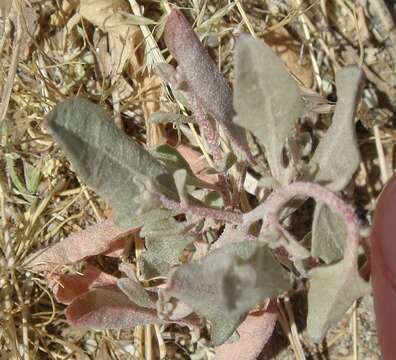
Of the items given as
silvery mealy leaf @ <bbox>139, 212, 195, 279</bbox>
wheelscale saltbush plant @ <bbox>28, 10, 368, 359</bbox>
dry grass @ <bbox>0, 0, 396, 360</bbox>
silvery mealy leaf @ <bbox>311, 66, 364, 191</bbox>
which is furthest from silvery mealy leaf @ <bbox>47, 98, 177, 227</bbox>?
dry grass @ <bbox>0, 0, 396, 360</bbox>

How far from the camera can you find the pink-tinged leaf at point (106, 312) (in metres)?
1.25

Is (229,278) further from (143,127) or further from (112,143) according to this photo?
(143,127)

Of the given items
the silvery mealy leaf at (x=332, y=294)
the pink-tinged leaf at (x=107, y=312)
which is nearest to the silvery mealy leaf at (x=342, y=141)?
the silvery mealy leaf at (x=332, y=294)

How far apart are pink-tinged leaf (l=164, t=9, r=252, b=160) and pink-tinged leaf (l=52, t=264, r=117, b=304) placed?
409 millimetres

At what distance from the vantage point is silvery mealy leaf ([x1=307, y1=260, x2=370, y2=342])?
106 cm

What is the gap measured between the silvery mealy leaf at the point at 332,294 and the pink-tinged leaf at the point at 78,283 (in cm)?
49

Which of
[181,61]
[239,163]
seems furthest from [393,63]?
[181,61]

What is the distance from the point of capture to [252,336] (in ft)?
4.65

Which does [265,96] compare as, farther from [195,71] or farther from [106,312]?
[106,312]

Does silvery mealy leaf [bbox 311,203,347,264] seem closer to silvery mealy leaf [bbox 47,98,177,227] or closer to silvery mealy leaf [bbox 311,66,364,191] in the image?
silvery mealy leaf [bbox 311,66,364,191]

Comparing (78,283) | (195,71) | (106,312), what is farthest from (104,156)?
(78,283)

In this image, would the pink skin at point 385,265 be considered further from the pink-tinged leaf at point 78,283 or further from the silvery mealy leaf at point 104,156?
the pink-tinged leaf at point 78,283

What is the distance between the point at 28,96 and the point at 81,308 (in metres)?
0.50

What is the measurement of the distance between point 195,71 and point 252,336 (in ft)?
1.68
